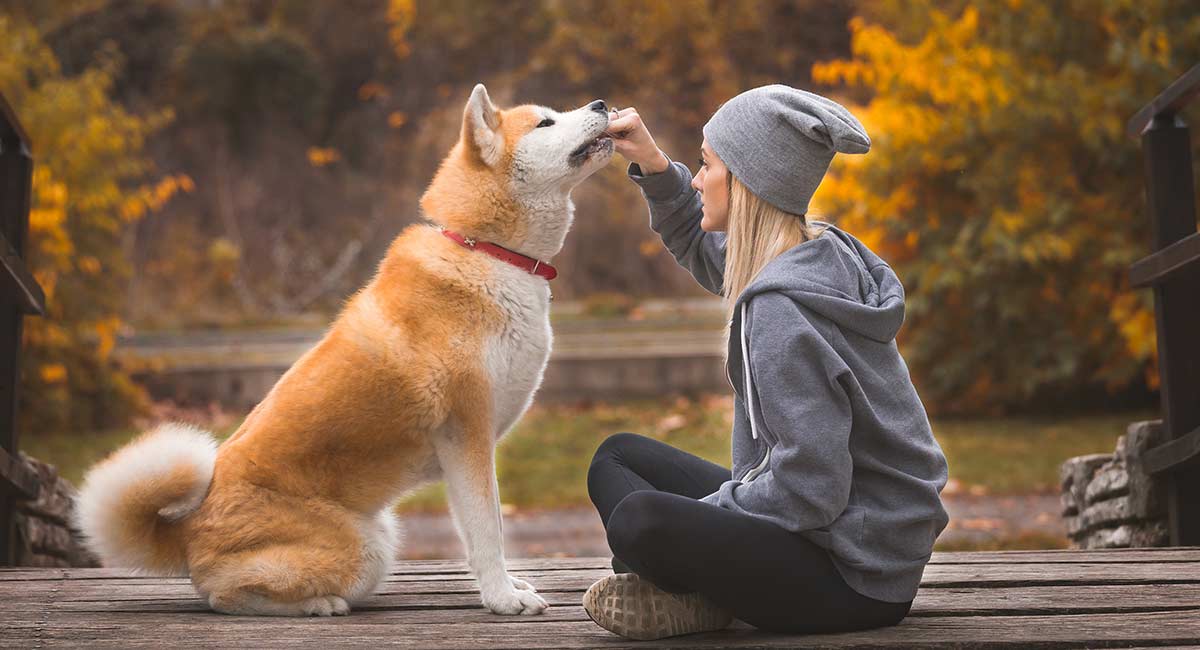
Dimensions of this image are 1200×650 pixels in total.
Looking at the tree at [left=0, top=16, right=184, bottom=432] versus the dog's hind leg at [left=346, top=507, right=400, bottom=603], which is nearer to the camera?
the dog's hind leg at [left=346, top=507, right=400, bottom=603]

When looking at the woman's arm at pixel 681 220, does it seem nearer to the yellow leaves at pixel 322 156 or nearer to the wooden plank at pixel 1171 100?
the wooden plank at pixel 1171 100

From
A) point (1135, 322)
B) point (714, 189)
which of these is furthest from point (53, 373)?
point (1135, 322)

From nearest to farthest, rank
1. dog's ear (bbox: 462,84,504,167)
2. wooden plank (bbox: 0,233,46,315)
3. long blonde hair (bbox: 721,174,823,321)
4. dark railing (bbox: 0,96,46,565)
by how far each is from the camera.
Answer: long blonde hair (bbox: 721,174,823,321), dog's ear (bbox: 462,84,504,167), wooden plank (bbox: 0,233,46,315), dark railing (bbox: 0,96,46,565)

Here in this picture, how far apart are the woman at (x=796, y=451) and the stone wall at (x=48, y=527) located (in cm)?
216

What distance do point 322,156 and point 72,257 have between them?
21.5 ft

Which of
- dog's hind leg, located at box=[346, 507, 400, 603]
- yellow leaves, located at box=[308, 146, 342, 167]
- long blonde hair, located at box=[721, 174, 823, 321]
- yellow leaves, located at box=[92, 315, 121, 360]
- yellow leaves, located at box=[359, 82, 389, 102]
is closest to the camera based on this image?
long blonde hair, located at box=[721, 174, 823, 321]

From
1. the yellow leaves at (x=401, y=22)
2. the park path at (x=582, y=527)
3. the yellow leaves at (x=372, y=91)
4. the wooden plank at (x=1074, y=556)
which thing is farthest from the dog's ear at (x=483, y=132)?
the yellow leaves at (x=372, y=91)

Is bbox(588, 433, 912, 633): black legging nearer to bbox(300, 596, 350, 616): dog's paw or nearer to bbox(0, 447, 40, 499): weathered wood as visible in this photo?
bbox(300, 596, 350, 616): dog's paw

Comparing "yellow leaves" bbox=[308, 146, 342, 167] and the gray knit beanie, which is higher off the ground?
"yellow leaves" bbox=[308, 146, 342, 167]

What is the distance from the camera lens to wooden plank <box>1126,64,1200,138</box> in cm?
288

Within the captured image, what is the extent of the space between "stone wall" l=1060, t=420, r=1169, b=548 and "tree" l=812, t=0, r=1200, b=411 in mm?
4537

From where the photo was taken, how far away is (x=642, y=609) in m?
1.98

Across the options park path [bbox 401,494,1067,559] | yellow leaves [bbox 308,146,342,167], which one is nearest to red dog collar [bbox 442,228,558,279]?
park path [bbox 401,494,1067,559]

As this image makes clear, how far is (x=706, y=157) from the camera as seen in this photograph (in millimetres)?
2195
